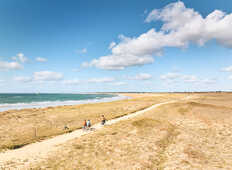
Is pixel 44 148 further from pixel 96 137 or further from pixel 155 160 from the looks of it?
pixel 155 160

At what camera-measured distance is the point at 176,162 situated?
14.4m

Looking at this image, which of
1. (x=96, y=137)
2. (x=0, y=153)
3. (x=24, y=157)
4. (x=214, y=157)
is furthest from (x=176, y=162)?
(x=0, y=153)

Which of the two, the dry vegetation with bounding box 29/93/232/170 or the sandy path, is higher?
the sandy path

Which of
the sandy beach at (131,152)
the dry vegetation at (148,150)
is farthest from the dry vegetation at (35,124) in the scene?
the dry vegetation at (148,150)

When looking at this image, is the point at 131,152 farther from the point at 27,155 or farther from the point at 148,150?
the point at 27,155

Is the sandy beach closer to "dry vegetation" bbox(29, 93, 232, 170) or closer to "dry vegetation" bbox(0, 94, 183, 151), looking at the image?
"dry vegetation" bbox(29, 93, 232, 170)

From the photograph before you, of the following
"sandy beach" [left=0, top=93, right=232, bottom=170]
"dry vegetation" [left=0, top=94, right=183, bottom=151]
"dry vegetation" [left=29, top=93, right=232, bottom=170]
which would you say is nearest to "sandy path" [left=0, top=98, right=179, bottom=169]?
"sandy beach" [left=0, top=93, right=232, bottom=170]

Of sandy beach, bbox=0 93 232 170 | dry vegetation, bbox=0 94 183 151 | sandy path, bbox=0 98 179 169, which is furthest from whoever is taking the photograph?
dry vegetation, bbox=0 94 183 151

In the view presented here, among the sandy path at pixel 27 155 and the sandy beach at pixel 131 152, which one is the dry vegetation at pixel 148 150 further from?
the sandy path at pixel 27 155

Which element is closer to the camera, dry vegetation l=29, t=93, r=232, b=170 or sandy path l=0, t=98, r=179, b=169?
sandy path l=0, t=98, r=179, b=169

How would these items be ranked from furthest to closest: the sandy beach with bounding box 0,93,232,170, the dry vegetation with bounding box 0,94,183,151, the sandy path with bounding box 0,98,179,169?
the dry vegetation with bounding box 0,94,183,151, the sandy beach with bounding box 0,93,232,170, the sandy path with bounding box 0,98,179,169

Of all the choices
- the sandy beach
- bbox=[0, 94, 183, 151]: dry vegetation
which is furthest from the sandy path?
bbox=[0, 94, 183, 151]: dry vegetation

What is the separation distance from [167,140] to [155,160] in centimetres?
661

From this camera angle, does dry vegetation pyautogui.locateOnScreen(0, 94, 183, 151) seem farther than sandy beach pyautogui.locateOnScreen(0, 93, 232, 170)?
Yes
